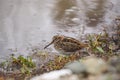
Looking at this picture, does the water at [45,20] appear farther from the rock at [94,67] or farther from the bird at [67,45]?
the rock at [94,67]

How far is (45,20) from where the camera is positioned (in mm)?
7340

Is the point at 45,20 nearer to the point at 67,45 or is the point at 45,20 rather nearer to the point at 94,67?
the point at 67,45

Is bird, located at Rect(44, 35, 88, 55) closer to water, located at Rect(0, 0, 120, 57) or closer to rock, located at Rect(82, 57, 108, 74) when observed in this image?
water, located at Rect(0, 0, 120, 57)

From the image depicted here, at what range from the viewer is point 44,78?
2861 mm

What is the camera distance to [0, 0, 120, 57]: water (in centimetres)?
643

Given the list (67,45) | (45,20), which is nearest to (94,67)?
(67,45)

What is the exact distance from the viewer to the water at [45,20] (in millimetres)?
6430

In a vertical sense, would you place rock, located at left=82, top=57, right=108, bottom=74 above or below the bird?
below

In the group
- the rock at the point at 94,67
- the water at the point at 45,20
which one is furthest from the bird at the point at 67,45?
the rock at the point at 94,67

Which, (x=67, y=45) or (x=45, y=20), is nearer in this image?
(x=67, y=45)

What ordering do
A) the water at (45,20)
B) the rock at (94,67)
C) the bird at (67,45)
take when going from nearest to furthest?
the rock at (94,67) < the bird at (67,45) < the water at (45,20)

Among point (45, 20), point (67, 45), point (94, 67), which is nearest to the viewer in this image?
point (94, 67)

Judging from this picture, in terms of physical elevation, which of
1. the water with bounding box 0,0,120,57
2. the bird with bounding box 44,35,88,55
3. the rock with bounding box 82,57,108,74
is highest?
the water with bounding box 0,0,120,57

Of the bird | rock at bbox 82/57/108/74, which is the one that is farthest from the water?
rock at bbox 82/57/108/74
